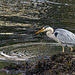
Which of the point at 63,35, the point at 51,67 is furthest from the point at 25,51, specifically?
the point at 51,67

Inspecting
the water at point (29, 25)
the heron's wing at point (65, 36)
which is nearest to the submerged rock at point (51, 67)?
the water at point (29, 25)

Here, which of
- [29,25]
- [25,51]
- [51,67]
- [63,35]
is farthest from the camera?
[29,25]

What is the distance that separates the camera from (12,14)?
2503 cm

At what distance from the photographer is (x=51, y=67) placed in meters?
9.65

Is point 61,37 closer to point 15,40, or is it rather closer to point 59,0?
point 15,40

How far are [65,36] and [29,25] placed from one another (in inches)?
326

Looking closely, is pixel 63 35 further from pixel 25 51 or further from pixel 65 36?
pixel 25 51

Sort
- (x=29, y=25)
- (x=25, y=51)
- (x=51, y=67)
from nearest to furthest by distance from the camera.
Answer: (x=51, y=67)
(x=25, y=51)
(x=29, y=25)

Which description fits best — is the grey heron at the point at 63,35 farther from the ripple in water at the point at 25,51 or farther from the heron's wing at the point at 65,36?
the ripple in water at the point at 25,51

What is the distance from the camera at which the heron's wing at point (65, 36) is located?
12695 millimetres

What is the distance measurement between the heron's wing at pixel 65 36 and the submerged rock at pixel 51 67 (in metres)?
2.47

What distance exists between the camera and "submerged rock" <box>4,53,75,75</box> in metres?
9.35

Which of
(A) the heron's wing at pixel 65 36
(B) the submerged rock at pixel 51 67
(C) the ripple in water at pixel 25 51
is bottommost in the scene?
(C) the ripple in water at pixel 25 51

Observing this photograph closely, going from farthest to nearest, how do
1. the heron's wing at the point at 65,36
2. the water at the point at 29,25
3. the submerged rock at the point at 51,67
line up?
the water at the point at 29,25, the heron's wing at the point at 65,36, the submerged rock at the point at 51,67
